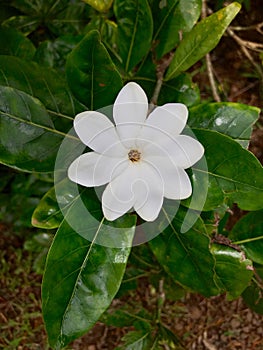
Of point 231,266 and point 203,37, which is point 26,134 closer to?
point 203,37

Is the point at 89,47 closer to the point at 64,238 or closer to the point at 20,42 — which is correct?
the point at 64,238

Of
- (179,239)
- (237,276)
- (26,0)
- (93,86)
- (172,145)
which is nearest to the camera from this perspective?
(172,145)

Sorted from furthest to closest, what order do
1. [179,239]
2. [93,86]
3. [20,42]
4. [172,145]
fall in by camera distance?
[20,42]
[179,239]
[93,86]
[172,145]

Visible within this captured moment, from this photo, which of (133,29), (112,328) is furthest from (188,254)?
(112,328)

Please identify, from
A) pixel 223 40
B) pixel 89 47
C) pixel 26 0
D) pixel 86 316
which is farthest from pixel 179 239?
pixel 223 40

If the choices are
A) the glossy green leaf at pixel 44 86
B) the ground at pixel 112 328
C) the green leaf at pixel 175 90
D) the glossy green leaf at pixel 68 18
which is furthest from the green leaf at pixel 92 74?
the ground at pixel 112 328

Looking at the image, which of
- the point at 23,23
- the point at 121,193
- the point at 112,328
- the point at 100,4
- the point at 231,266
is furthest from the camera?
the point at 112,328

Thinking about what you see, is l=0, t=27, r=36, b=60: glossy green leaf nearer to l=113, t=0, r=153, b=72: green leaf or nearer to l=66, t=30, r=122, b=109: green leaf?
l=113, t=0, r=153, b=72: green leaf
